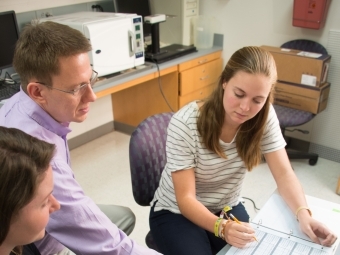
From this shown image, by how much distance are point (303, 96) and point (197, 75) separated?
939 mm

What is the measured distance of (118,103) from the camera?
345 centimetres

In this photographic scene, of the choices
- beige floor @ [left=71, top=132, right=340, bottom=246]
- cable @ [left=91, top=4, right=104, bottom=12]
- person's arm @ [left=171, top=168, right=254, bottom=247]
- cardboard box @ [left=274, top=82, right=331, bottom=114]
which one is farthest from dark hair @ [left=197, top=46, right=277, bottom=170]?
cable @ [left=91, top=4, right=104, bottom=12]

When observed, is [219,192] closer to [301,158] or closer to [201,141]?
[201,141]

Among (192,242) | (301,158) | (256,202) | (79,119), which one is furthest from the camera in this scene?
(301,158)

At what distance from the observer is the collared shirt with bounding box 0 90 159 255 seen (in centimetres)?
92

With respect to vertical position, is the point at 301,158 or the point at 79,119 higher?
the point at 79,119

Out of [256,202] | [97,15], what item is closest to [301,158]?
[256,202]

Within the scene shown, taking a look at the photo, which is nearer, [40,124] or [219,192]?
[40,124]

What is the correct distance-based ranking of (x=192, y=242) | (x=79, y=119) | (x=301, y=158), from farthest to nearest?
(x=301, y=158) → (x=192, y=242) → (x=79, y=119)

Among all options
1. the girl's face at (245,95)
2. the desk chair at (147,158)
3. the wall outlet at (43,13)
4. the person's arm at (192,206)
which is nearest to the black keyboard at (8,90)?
the wall outlet at (43,13)

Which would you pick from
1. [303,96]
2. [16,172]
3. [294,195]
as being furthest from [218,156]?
[303,96]

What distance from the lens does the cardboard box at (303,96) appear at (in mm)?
2660

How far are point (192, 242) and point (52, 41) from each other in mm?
794

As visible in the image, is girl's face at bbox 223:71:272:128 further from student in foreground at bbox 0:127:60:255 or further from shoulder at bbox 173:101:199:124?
student in foreground at bbox 0:127:60:255
